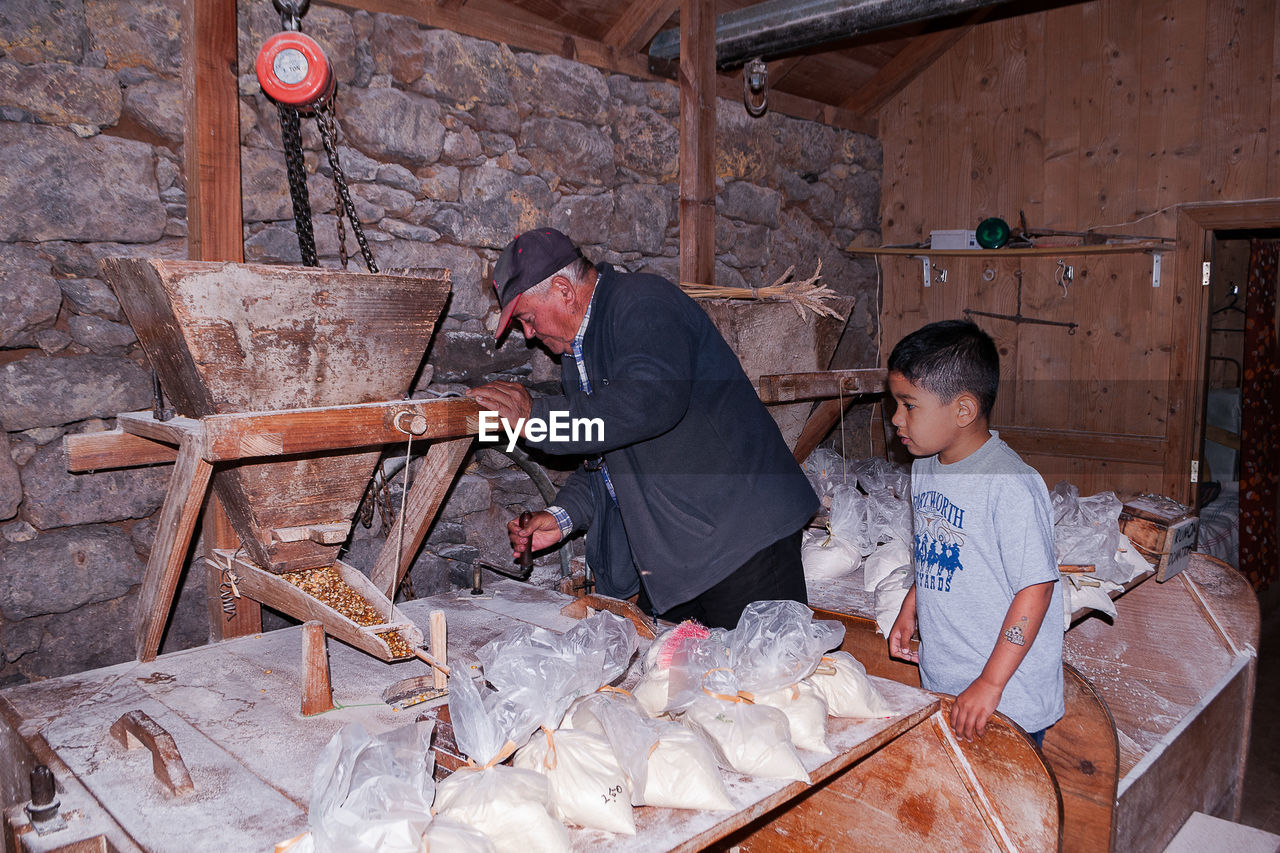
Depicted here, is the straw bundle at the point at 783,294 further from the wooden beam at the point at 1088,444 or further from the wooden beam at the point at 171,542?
the wooden beam at the point at 171,542

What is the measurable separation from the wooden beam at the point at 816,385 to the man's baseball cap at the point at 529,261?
1.45 m

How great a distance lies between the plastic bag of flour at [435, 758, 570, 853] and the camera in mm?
1245

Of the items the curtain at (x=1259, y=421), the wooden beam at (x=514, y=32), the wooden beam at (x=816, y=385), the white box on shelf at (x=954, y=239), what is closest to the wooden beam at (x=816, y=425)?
the wooden beam at (x=816, y=385)

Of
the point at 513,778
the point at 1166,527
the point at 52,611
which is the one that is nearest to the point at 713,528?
the point at 513,778

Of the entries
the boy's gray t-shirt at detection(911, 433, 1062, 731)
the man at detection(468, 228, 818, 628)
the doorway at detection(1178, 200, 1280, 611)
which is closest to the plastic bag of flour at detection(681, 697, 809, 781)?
the boy's gray t-shirt at detection(911, 433, 1062, 731)

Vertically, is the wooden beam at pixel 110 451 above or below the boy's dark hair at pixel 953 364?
below

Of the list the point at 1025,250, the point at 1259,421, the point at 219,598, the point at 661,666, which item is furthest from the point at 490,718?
the point at 1259,421

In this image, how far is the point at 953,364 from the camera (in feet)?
6.73

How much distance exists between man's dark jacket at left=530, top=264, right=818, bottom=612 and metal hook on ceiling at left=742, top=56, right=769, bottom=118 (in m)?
2.26

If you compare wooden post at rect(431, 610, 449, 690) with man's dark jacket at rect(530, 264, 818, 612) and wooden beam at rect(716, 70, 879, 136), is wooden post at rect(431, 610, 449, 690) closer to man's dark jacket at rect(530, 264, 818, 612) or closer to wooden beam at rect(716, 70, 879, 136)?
man's dark jacket at rect(530, 264, 818, 612)

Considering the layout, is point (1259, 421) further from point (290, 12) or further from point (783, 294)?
point (290, 12)

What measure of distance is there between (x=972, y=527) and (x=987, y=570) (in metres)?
0.10

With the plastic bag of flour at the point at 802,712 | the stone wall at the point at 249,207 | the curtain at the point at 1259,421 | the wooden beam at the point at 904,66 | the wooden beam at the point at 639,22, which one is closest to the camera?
the plastic bag of flour at the point at 802,712

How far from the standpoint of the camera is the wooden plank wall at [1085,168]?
4387 mm
